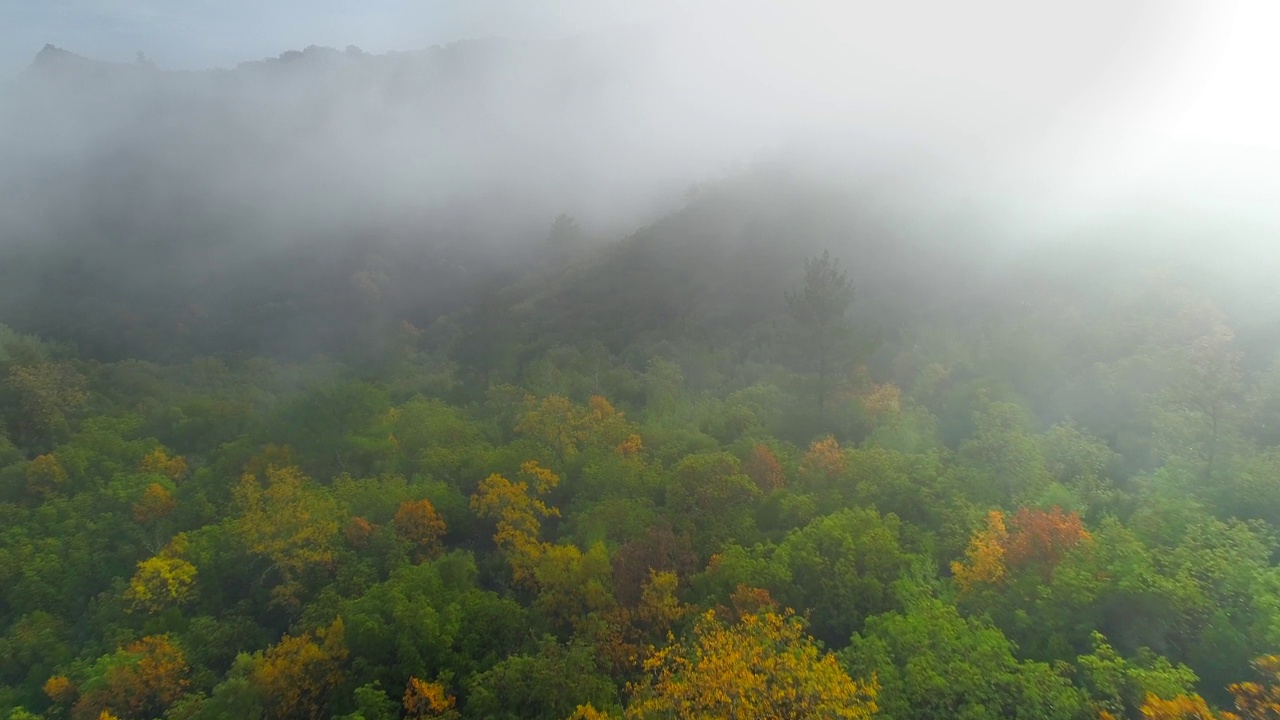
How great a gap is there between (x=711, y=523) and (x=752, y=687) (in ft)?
53.0

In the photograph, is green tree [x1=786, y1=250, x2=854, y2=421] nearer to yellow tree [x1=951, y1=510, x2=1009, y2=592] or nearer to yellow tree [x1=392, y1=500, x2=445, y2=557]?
yellow tree [x1=951, y1=510, x2=1009, y2=592]

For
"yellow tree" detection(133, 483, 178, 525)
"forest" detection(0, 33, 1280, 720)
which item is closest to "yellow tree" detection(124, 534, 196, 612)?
"forest" detection(0, 33, 1280, 720)

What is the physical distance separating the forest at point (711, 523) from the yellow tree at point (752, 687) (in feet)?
0.43

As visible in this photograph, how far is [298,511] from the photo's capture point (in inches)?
1442

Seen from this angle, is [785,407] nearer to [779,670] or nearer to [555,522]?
[555,522]

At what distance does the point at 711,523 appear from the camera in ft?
113

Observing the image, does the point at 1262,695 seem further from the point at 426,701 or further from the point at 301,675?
the point at 301,675

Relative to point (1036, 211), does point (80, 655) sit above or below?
below

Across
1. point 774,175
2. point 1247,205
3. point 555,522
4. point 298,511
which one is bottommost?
point 555,522

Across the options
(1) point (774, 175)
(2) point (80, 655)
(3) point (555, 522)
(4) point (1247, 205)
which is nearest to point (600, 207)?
(1) point (774, 175)

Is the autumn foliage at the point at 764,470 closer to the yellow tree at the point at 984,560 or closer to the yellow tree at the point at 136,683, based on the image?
the yellow tree at the point at 984,560

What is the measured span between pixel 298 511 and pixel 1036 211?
88763 millimetres

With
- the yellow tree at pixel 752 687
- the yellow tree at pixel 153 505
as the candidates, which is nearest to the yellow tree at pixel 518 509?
the yellow tree at pixel 752 687

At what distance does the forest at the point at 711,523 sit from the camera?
837 inches
